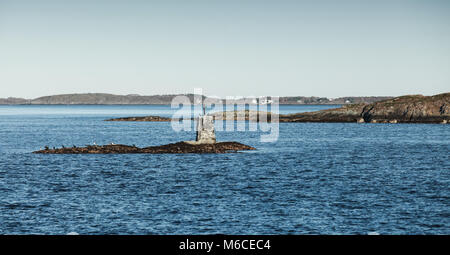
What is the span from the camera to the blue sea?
82.7 feet

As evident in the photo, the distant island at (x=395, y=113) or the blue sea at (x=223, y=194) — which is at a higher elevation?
the distant island at (x=395, y=113)

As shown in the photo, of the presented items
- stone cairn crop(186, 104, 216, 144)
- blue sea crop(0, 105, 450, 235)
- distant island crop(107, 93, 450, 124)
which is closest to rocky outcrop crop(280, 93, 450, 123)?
distant island crop(107, 93, 450, 124)

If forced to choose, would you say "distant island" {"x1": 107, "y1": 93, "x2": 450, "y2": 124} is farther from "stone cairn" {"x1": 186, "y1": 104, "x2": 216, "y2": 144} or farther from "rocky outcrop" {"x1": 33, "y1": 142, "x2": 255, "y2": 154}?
"stone cairn" {"x1": 186, "y1": 104, "x2": 216, "y2": 144}

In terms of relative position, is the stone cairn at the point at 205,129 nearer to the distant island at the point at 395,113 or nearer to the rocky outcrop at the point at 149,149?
the rocky outcrop at the point at 149,149

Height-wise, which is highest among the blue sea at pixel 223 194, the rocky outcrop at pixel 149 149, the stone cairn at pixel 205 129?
the stone cairn at pixel 205 129

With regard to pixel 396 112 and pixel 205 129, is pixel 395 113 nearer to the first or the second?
pixel 396 112

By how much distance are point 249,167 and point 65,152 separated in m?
25.5

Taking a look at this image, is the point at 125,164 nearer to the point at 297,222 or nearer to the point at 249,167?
the point at 249,167

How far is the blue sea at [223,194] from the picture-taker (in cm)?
2522

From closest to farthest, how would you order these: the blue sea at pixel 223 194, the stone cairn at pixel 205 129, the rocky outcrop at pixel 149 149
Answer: the blue sea at pixel 223 194
the stone cairn at pixel 205 129
the rocky outcrop at pixel 149 149

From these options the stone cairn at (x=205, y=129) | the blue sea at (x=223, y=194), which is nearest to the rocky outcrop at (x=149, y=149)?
the stone cairn at (x=205, y=129)

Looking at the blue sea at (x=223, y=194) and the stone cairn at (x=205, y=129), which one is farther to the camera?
the stone cairn at (x=205, y=129)

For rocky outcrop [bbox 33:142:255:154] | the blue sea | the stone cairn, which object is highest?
the stone cairn

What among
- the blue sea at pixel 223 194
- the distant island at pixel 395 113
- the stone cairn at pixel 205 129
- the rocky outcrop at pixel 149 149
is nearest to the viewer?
the blue sea at pixel 223 194
